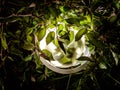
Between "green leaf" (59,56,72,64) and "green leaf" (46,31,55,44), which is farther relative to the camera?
"green leaf" (59,56,72,64)

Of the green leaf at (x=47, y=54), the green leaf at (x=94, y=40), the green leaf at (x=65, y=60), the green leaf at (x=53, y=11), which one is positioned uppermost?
the green leaf at (x=53, y=11)

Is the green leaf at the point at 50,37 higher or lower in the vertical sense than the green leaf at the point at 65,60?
higher

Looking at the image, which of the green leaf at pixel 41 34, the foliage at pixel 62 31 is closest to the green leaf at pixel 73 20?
the foliage at pixel 62 31

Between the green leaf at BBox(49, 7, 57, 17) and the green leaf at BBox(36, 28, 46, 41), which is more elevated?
the green leaf at BBox(49, 7, 57, 17)

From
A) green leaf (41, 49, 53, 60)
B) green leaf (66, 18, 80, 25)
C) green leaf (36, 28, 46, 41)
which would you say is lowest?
green leaf (41, 49, 53, 60)

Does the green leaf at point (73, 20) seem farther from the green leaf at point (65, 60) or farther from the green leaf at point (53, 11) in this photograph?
the green leaf at point (65, 60)

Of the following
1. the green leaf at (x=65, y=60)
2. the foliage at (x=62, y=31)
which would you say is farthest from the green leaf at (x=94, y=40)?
the green leaf at (x=65, y=60)

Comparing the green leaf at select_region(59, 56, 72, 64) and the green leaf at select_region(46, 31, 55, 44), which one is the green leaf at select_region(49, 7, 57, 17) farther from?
→ the green leaf at select_region(59, 56, 72, 64)

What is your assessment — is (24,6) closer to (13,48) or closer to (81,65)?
(13,48)

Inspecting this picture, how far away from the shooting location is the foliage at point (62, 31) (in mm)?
1228

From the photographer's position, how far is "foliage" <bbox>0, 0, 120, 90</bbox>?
4.03 ft

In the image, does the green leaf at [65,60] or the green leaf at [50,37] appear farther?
the green leaf at [65,60]

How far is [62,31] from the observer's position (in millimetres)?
1271

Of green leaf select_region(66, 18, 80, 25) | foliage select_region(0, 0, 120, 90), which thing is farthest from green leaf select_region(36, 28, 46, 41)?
green leaf select_region(66, 18, 80, 25)
